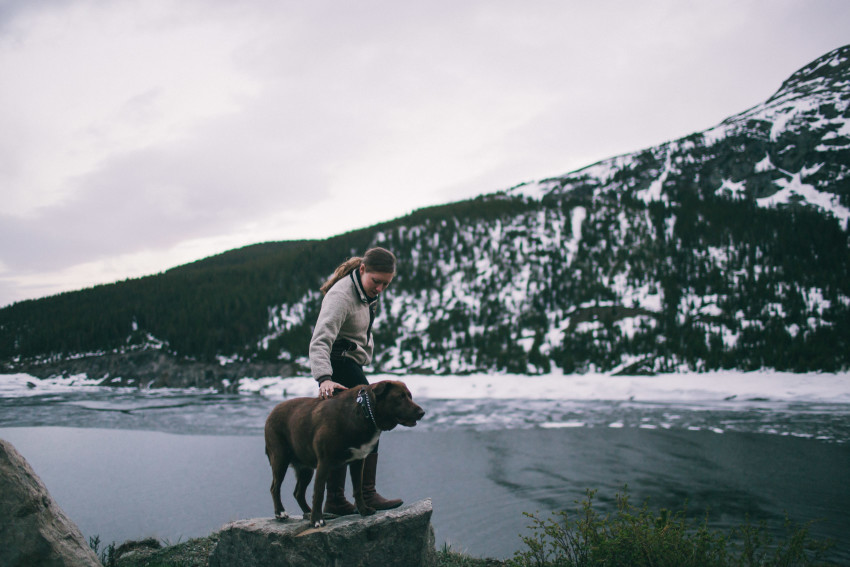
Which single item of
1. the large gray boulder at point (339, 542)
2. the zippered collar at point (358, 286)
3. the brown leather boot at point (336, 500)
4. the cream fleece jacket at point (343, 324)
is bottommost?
the large gray boulder at point (339, 542)

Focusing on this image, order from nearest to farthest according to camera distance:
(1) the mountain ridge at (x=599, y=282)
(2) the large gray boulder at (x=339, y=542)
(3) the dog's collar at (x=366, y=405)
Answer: (3) the dog's collar at (x=366, y=405) < (2) the large gray boulder at (x=339, y=542) < (1) the mountain ridge at (x=599, y=282)

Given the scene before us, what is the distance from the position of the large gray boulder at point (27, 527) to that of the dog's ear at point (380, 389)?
2674mm

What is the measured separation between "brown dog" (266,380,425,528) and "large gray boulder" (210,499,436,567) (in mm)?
138

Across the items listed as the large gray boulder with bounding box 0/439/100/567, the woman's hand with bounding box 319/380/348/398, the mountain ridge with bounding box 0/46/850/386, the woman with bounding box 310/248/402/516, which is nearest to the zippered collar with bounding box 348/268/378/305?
the woman with bounding box 310/248/402/516

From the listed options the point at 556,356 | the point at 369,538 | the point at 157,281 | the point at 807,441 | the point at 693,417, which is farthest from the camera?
the point at 157,281

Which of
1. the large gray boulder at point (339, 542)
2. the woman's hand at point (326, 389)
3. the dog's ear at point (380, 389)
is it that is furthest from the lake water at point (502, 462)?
the dog's ear at point (380, 389)

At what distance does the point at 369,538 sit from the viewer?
157 inches

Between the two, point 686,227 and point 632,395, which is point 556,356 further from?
point 686,227

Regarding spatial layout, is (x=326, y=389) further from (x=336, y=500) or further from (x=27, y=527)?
(x=27, y=527)

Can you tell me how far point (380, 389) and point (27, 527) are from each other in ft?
9.33

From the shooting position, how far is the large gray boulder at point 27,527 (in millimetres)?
3729

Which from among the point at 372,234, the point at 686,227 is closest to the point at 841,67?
the point at 686,227

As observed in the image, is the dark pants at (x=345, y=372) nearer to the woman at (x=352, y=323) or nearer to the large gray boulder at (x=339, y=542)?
the woman at (x=352, y=323)

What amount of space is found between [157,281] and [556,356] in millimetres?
51279
